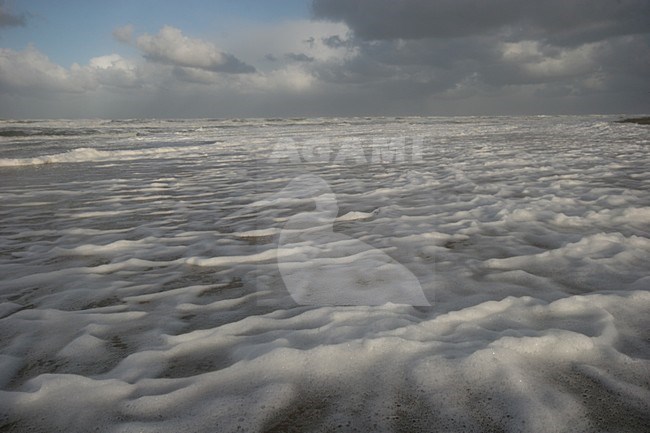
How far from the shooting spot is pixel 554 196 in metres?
5.33

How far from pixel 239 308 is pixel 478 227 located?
2699 millimetres

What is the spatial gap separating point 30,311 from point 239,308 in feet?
4.43

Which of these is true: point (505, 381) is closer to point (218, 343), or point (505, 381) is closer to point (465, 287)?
point (465, 287)

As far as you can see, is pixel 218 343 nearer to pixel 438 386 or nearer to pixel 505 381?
pixel 438 386

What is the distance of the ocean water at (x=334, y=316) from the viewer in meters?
1.66

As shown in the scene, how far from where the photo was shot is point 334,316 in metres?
2.42

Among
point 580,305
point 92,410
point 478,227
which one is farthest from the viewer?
point 478,227

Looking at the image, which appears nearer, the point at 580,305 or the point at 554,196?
the point at 580,305

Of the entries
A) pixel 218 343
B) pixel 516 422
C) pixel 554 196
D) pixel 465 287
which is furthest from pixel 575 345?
pixel 554 196

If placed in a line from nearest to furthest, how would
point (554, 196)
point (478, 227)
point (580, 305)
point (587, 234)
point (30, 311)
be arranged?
1. point (580, 305)
2. point (30, 311)
3. point (587, 234)
4. point (478, 227)
5. point (554, 196)

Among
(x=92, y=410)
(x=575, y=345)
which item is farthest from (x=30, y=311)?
(x=575, y=345)

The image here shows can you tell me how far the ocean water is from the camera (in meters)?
1.66

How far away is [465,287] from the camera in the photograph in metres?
2.79

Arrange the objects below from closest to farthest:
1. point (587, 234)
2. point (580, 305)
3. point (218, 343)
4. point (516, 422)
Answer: point (516, 422) < point (218, 343) < point (580, 305) < point (587, 234)
